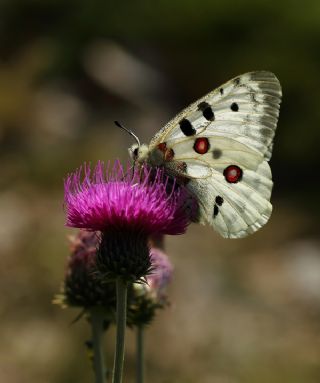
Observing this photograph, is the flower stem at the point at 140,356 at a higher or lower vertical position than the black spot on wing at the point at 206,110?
lower

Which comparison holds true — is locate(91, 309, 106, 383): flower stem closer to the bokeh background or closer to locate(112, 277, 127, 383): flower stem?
locate(112, 277, 127, 383): flower stem

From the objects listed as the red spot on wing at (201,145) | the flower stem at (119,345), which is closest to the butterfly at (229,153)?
the red spot on wing at (201,145)

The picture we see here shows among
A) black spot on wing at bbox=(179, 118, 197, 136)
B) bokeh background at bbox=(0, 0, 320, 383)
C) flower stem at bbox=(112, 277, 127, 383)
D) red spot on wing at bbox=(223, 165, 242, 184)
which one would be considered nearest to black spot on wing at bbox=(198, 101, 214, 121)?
black spot on wing at bbox=(179, 118, 197, 136)

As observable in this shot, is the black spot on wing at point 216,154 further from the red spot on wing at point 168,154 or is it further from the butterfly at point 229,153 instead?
the red spot on wing at point 168,154

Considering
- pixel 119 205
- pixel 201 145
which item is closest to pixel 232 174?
pixel 201 145

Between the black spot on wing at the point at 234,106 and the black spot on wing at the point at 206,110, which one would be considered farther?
the black spot on wing at the point at 234,106

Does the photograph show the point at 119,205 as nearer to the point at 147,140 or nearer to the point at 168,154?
the point at 168,154
